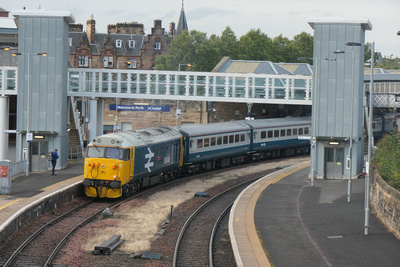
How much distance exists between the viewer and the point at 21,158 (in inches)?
1497

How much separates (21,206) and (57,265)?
7245 mm

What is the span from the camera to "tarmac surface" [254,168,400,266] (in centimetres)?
1839

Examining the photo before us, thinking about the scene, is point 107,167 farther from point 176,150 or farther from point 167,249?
point 167,249

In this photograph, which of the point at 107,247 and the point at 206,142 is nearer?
the point at 107,247

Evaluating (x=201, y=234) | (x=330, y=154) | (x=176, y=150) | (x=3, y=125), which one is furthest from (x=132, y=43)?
(x=201, y=234)

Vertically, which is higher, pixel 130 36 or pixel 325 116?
pixel 130 36

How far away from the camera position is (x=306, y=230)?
22422 mm

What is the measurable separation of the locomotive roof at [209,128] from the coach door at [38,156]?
8.38 m

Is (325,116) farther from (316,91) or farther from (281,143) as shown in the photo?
(281,143)

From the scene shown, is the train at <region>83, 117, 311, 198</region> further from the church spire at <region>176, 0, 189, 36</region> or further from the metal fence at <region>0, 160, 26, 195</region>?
the church spire at <region>176, 0, 189, 36</region>

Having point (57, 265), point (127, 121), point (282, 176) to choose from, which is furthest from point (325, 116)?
point (127, 121)

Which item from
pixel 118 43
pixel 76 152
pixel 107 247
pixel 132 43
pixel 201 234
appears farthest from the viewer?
pixel 132 43

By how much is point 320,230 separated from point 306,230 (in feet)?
1.60

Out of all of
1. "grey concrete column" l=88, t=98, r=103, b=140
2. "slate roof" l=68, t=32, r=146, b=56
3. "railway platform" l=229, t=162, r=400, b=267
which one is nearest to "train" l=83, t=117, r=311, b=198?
"railway platform" l=229, t=162, r=400, b=267
